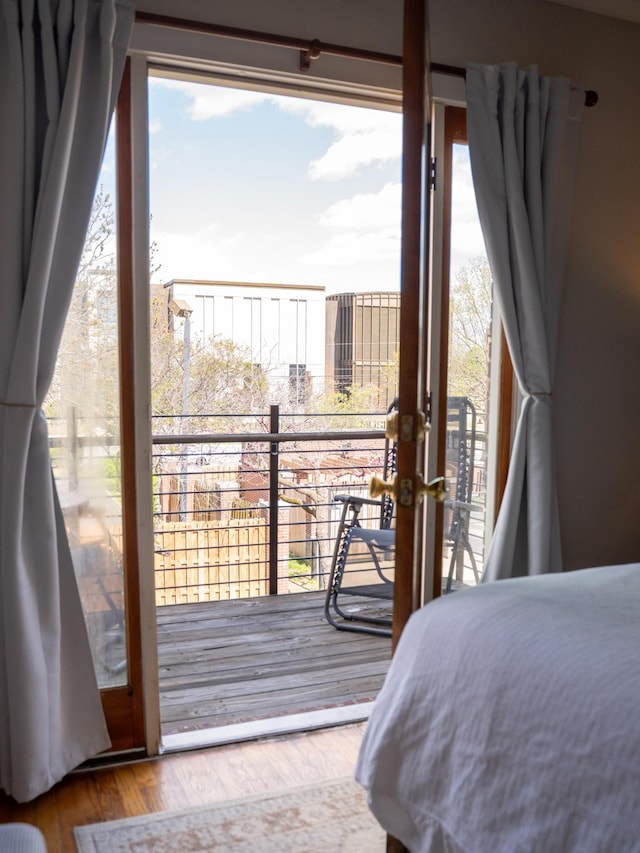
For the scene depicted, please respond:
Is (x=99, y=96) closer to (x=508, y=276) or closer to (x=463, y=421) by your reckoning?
(x=508, y=276)

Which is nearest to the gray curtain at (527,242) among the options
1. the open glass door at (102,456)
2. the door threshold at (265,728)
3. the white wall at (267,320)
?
the door threshold at (265,728)

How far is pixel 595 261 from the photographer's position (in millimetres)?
2762

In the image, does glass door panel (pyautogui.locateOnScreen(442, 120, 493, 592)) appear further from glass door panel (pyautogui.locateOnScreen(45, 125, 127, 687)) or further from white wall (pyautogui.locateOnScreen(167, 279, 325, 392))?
white wall (pyautogui.locateOnScreen(167, 279, 325, 392))

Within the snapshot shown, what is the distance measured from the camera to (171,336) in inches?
243

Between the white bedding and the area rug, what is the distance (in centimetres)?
56

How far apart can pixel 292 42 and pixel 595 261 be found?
1.33 metres

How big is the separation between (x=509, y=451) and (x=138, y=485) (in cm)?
135

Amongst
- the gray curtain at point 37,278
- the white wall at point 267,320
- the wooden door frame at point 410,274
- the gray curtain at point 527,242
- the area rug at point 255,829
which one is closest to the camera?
the wooden door frame at point 410,274

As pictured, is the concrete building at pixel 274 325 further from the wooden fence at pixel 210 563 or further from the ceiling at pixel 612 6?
the ceiling at pixel 612 6

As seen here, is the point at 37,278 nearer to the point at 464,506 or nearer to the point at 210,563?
the point at 464,506

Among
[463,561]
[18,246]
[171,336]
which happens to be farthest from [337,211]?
[18,246]

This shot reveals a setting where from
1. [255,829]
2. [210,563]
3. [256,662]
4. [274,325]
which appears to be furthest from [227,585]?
[274,325]

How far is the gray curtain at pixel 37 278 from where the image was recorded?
1919mm

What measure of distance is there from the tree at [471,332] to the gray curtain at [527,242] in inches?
5.8
